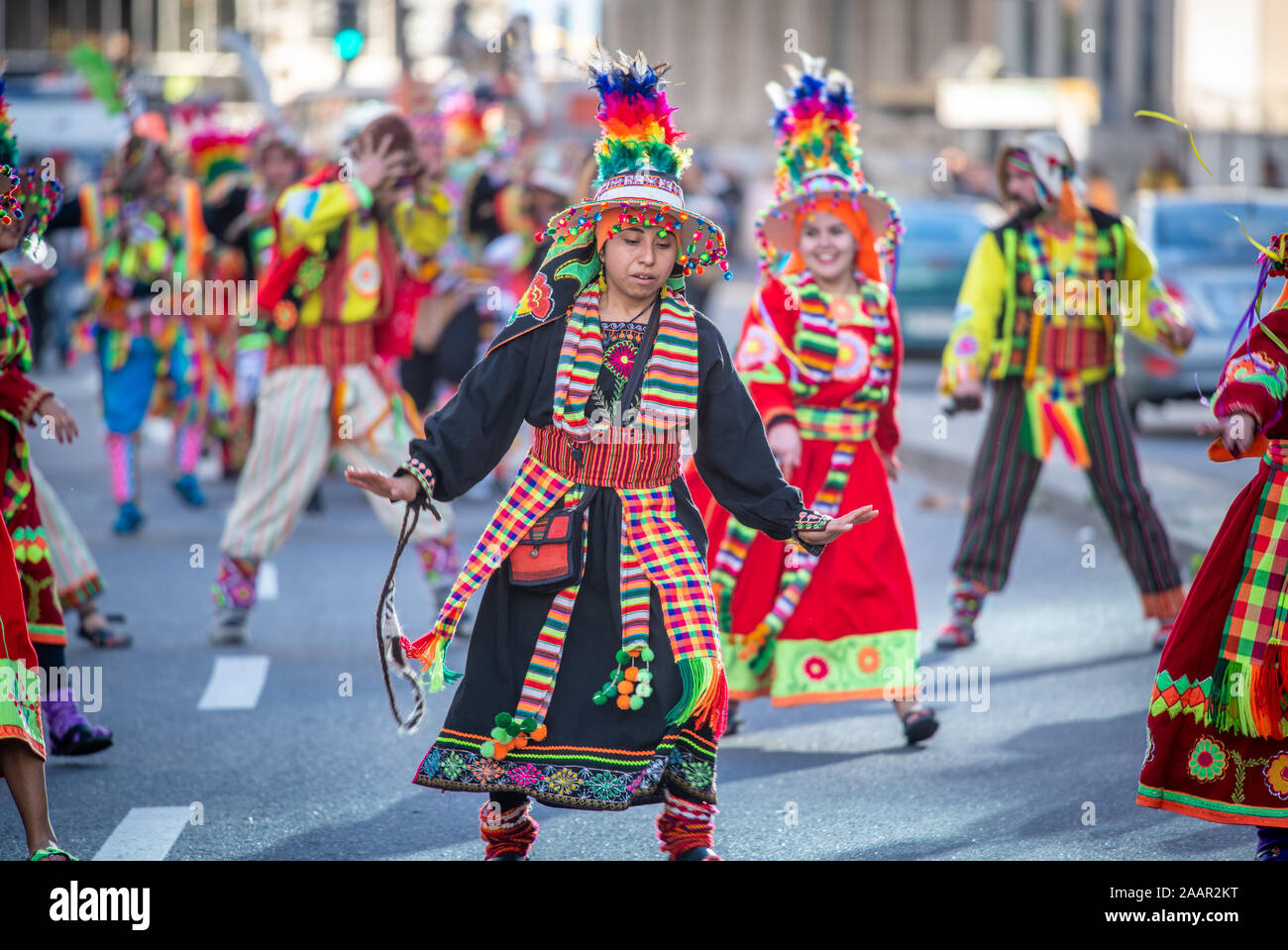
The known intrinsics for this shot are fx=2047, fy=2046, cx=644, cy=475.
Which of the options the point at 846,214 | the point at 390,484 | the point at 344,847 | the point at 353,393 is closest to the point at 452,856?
the point at 344,847

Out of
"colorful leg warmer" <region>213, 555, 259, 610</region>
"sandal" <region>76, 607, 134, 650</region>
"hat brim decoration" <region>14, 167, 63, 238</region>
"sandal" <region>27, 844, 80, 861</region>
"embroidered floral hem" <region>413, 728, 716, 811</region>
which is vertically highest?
"hat brim decoration" <region>14, 167, 63, 238</region>

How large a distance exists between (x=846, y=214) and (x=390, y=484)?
2.66 meters

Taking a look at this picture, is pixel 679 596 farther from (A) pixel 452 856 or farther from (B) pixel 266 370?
(B) pixel 266 370

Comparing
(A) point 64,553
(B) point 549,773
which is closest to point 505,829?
(B) point 549,773

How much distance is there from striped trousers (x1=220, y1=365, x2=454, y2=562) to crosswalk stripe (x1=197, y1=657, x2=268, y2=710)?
0.44 m

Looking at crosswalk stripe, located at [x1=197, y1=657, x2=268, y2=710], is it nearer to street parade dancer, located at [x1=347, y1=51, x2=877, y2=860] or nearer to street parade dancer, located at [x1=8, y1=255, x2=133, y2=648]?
street parade dancer, located at [x1=8, y1=255, x2=133, y2=648]

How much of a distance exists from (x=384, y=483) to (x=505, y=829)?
931 mm

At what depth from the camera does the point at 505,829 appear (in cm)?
493

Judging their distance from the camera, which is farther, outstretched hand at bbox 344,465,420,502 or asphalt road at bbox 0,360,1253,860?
asphalt road at bbox 0,360,1253,860

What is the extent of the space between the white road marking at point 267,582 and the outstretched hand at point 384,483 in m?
4.72

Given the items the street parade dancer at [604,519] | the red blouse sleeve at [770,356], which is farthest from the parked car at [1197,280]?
the street parade dancer at [604,519]

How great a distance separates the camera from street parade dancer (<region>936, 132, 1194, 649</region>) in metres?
8.09

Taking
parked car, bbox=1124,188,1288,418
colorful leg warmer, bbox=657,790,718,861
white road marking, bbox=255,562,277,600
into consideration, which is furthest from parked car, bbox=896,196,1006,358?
colorful leg warmer, bbox=657,790,718,861

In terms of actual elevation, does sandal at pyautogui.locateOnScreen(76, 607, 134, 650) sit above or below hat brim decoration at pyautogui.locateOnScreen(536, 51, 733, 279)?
below
